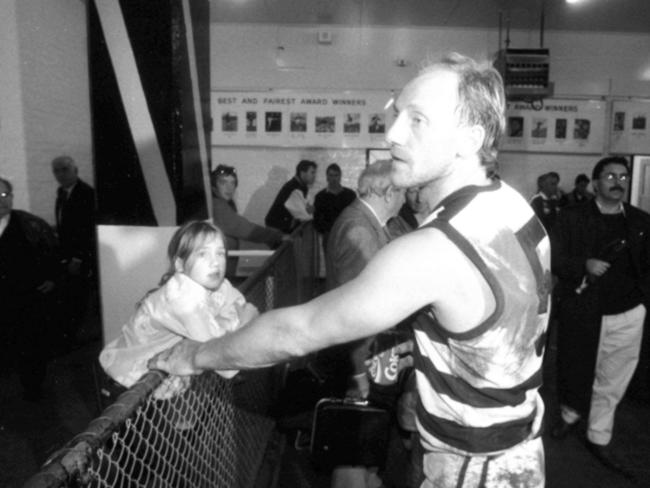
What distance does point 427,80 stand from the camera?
58.5 inches

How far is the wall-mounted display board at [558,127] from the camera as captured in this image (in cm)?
1044

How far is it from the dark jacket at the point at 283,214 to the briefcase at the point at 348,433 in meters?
5.88

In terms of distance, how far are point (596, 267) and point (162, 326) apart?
2.86m

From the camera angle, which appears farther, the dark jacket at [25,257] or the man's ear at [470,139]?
the dark jacket at [25,257]

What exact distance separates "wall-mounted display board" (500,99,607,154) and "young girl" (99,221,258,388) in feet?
29.6

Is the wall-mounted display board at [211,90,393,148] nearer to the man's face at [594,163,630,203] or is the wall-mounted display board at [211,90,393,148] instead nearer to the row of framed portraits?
the row of framed portraits

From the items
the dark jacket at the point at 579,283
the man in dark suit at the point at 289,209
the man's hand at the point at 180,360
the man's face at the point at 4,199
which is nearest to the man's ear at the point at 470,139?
the man's hand at the point at 180,360

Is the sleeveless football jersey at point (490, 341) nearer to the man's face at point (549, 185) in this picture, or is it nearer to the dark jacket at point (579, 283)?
the dark jacket at point (579, 283)

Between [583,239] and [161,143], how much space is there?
2809mm

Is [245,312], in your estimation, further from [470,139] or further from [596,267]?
[596,267]

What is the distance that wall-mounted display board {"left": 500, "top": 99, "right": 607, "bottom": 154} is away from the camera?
1044cm

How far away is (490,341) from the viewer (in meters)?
1.32

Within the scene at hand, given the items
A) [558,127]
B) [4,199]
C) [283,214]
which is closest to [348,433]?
[4,199]

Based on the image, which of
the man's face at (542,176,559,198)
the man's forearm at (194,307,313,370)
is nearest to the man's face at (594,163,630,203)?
the man's forearm at (194,307,313,370)
